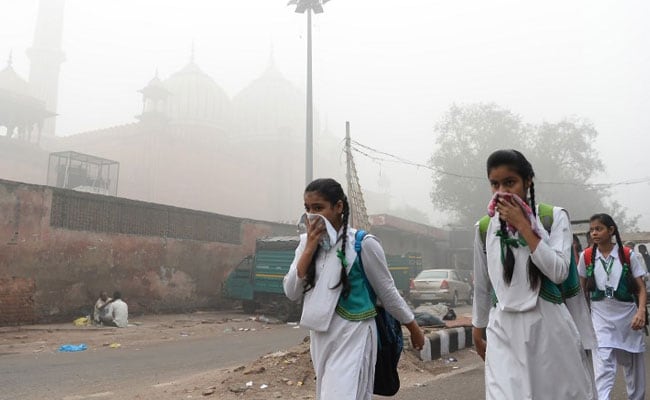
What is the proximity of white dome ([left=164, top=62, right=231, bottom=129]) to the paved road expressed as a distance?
36809 millimetres

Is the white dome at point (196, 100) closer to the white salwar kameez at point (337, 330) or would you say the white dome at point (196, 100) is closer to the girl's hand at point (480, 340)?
the white salwar kameez at point (337, 330)

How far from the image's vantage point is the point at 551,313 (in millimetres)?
2096

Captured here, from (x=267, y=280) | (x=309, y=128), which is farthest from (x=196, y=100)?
(x=267, y=280)

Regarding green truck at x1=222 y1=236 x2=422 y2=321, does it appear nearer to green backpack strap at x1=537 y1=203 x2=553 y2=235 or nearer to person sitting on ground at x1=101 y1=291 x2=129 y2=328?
person sitting on ground at x1=101 y1=291 x2=129 y2=328

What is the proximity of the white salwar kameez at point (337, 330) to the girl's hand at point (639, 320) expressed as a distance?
265cm

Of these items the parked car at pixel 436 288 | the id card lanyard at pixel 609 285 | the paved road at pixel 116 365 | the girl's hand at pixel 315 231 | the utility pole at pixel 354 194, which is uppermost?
the utility pole at pixel 354 194

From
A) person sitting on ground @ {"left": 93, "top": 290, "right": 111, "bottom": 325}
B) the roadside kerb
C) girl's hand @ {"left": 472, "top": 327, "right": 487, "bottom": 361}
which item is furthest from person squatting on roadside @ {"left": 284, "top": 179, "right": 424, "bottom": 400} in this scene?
person sitting on ground @ {"left": 93, "top": 290, "right": 111, "bottom": 325}

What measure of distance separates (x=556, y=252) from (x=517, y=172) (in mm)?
378

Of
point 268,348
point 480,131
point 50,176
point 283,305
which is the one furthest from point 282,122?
point 268,348

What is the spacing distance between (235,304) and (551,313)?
16.9m

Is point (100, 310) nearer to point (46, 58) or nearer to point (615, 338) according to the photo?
point (615, 338)

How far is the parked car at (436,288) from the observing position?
675 inches

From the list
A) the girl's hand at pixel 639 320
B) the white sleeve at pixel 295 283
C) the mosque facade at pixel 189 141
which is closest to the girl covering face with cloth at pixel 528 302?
the white sleeve at pixel 295 283

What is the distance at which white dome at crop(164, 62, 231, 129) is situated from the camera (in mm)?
44969
